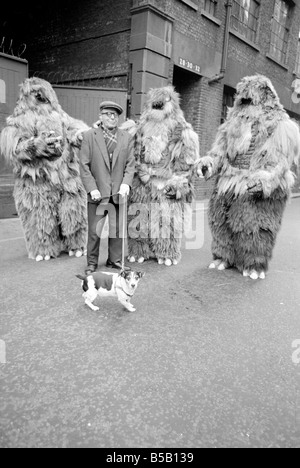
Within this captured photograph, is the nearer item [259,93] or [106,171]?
[259,93]

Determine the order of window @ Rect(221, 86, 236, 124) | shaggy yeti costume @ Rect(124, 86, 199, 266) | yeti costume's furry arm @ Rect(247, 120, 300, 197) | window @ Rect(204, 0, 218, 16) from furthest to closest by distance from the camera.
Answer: window @ Rect(221, 86, 236, 124), window @ Rect(204, 0, 218, 16), shaggy yeti costume @ Rect(124, 86, 199, 266), yeti costume's furry arm @ Rect(247, 120, 300, 197)

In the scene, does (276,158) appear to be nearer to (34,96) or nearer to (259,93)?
(259,93)

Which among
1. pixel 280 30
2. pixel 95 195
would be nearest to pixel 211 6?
pixel 280 30

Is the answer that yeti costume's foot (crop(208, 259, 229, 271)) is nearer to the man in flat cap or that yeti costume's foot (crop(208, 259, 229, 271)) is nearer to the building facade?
the man in flat cap

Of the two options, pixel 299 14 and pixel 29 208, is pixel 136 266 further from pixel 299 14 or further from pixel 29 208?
pixel 299 14

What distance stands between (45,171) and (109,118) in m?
0.99

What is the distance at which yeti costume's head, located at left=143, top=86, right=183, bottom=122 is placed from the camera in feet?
13.0

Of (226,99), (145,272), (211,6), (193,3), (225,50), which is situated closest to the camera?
(145,272)

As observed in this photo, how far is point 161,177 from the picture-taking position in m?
4.06

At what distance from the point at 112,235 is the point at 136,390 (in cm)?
219

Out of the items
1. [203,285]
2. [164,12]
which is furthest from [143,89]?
[203,285]

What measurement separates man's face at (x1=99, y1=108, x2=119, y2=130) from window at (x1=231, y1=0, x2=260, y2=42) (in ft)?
27.3

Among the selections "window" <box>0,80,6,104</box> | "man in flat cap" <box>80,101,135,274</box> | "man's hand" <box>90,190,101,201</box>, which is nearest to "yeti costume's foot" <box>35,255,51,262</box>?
"man in flat cap" <box>80,101,135,274</box>

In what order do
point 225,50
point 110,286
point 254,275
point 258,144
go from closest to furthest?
point 110,286, point 258,144, point 254,275, point 225,50
